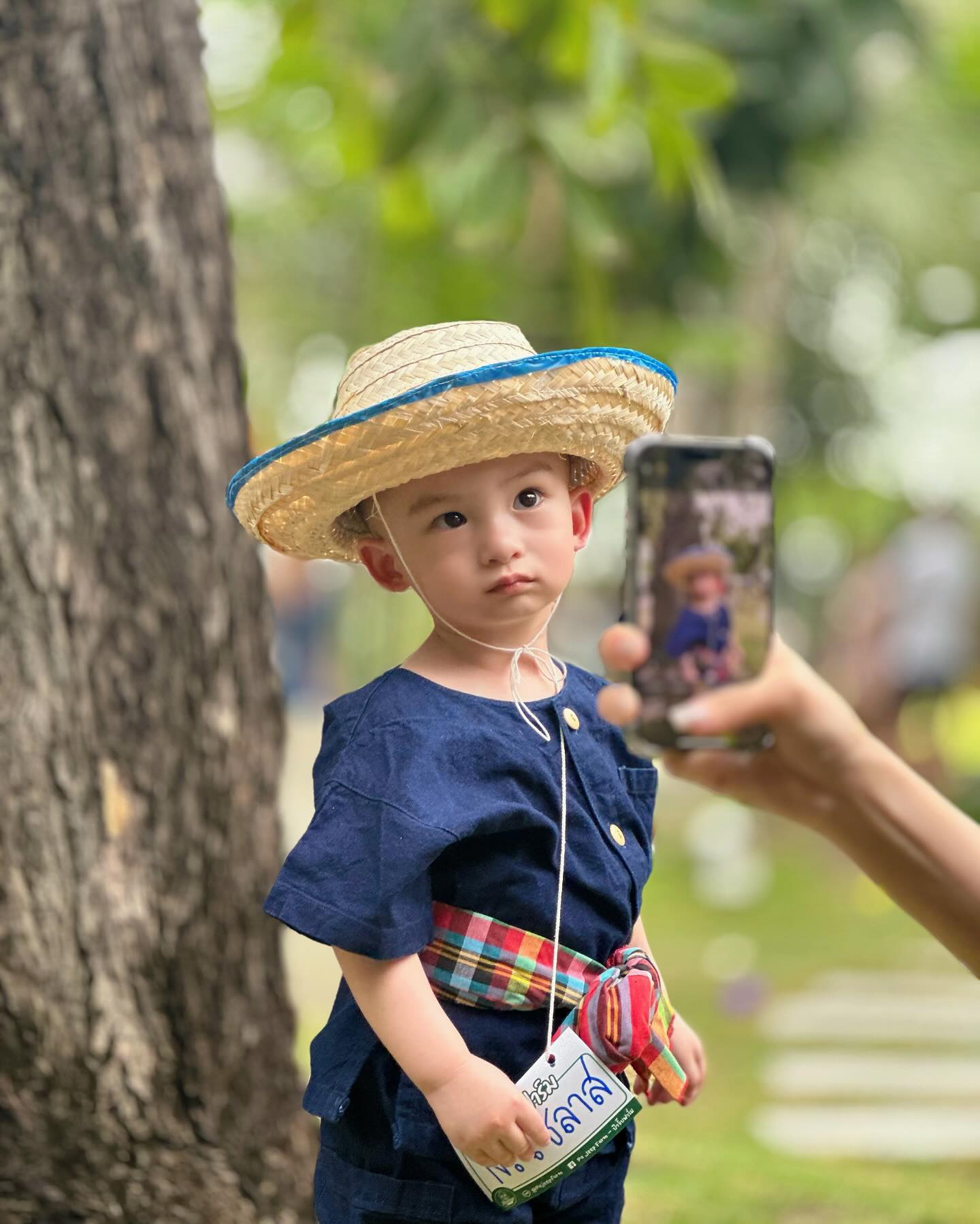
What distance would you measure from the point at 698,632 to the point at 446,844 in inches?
16.0

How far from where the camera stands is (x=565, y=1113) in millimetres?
1625

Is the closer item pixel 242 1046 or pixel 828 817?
pixel 828 817

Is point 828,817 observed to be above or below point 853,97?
below

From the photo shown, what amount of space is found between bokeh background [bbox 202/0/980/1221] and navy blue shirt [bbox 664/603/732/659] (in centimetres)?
143

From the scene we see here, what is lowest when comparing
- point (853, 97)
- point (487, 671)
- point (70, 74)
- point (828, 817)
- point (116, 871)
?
point (116, 871)

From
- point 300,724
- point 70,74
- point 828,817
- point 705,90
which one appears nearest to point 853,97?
point 705,90

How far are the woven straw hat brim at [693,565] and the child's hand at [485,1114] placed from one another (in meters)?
0.60

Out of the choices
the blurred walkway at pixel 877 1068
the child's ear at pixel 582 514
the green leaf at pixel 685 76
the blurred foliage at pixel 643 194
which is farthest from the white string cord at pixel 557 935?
the blurred walkway at pixel 877 1068

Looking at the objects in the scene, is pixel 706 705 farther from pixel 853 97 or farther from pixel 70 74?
pixel 853 97

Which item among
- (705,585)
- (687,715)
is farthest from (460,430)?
(687,715)

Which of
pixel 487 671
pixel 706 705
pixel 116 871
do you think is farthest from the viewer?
pixel 116 871

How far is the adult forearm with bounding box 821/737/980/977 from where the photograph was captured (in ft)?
4.68

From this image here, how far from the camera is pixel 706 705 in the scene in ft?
4.25

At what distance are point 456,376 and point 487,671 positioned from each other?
39cm
